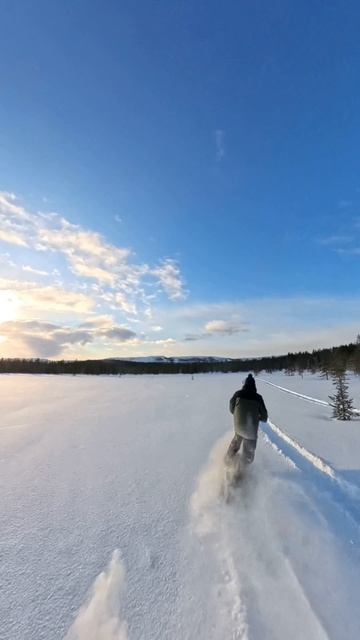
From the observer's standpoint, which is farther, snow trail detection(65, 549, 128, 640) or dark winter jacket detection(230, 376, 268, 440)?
dark winter jacket detection(230, 376, 268, 440)

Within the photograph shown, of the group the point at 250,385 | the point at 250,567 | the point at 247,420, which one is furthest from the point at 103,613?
the point at 250,385

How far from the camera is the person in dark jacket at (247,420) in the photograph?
655 centimetres

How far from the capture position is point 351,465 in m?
7.48

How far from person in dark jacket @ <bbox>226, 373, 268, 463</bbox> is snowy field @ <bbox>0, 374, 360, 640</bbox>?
499 millimetres

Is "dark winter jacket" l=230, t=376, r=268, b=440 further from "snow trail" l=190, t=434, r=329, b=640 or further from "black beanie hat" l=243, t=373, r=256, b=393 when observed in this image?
"snow trail" l=190, t=434, r=329, b=640

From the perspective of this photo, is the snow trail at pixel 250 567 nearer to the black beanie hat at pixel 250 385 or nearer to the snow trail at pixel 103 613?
the snow trail at pixel 103 613

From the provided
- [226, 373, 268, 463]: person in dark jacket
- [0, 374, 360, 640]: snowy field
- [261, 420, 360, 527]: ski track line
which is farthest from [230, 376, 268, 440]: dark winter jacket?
[261, 420, 360, 527]: ski track line

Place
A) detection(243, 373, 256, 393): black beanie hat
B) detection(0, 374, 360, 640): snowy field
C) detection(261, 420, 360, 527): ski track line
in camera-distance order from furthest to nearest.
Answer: detection(243, 373, 256, 393): black beanie hat, detection(261, 420, 360, 527): ski track line, detection(0, 374, 360, 640): snowy field

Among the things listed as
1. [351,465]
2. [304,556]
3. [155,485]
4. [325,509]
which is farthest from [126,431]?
[304,556]

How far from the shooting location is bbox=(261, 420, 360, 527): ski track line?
17.9 ft

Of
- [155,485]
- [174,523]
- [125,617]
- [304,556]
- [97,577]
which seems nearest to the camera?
[125,617]

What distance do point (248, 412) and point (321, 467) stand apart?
7.16ft

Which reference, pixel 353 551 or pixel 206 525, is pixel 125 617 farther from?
pixel 353 551

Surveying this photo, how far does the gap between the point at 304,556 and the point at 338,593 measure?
0.63 m
